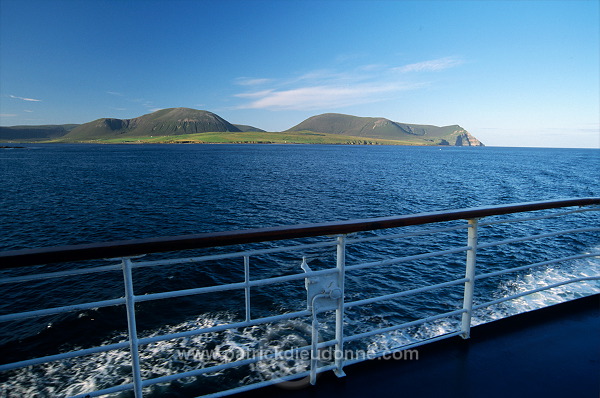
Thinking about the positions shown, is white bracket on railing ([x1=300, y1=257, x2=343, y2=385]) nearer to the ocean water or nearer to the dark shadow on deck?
the dark shadow on deck

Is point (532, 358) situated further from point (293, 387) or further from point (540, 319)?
point (293, 387)

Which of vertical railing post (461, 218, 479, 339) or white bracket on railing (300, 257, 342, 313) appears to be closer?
white bracket on railing (300, 257, 342, 313)

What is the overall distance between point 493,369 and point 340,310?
1.40m

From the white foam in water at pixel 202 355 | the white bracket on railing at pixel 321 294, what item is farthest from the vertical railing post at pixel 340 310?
the white foam in water at pixel 202 355

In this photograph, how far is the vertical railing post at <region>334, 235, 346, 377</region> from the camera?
87.4 inches

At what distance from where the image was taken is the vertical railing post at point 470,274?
2.72m

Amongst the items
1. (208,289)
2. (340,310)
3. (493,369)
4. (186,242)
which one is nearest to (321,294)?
(340,310)

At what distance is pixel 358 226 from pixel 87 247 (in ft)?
4.93

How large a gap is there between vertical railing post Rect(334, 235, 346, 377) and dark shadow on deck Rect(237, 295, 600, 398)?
0.11 meters

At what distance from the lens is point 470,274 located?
2855 mm

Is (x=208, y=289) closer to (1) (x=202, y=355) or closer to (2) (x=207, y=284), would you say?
(1) (x=202, y=355)

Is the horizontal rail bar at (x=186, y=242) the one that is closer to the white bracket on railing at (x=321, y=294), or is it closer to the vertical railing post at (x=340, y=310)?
the vertical railing post at (x=340, y=310)

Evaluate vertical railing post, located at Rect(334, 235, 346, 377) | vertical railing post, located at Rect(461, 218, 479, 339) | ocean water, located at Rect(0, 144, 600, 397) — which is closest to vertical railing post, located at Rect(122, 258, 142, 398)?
vertical railing post, located at Rect(334, 235, 346, 377)

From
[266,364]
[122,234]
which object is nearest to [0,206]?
[122,234]
